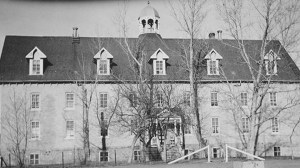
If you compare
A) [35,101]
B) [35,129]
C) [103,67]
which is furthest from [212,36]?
[35,129]

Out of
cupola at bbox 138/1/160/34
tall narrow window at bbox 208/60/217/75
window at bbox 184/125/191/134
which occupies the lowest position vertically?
Result: window at bbox 184/125/191/134

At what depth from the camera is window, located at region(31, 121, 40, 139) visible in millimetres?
36375

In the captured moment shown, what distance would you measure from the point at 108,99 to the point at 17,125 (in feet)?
30.2

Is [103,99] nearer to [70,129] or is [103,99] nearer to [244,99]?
[70,129]

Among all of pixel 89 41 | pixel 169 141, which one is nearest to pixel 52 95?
pixel 89 41

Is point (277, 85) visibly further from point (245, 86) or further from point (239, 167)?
point (239, 167)

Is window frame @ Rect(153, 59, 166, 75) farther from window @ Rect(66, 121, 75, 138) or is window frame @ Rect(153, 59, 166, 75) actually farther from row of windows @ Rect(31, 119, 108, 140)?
window @ Rect(66, 121, 75, 138)

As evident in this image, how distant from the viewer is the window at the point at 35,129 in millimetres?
36375


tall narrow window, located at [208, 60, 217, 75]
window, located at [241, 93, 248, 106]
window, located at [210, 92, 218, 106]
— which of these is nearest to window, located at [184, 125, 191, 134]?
window, located at [210, 92, 218, 106]

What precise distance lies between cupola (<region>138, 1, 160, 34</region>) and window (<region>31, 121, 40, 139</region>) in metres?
16.7

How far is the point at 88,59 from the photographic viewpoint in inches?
1569

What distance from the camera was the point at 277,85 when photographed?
133 ft

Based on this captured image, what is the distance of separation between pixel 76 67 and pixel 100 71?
2610mm

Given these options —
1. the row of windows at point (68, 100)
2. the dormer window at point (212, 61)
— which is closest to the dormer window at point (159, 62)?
the dormer window at point (212, 61)
